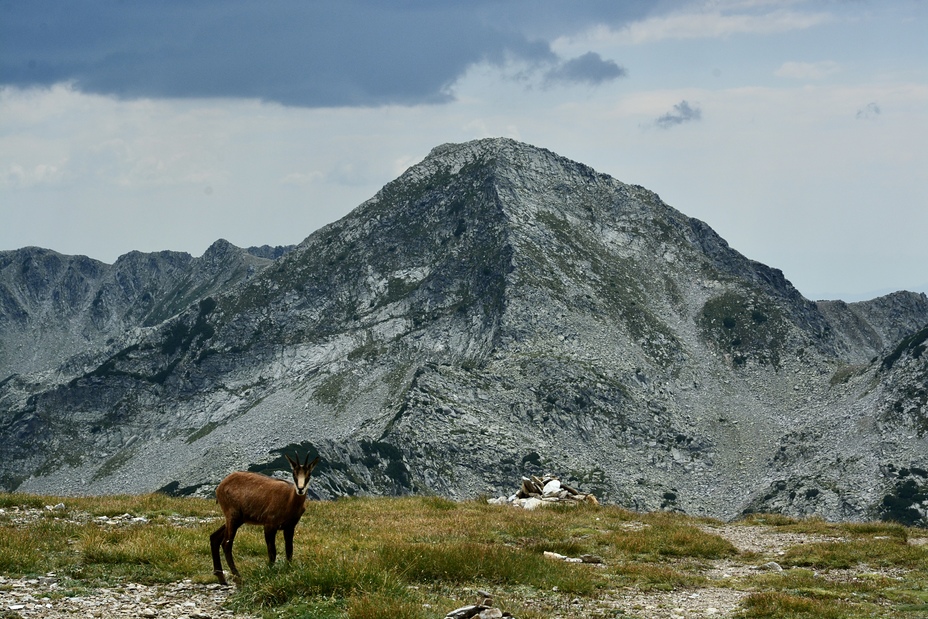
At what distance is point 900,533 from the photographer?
29.2m

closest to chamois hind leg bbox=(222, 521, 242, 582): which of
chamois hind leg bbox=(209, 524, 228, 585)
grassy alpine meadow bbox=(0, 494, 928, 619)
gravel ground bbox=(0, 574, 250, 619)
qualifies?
chamois hind leg bbox=(209, 524, 228, 585)

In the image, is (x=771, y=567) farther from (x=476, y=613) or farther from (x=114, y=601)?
(x=114, y=601)

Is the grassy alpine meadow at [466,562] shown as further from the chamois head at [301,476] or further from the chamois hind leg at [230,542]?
the chamois head at [301,476]

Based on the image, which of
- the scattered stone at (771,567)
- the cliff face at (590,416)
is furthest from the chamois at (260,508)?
the cliff face at (590,416)

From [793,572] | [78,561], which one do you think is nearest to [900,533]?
[793,572]

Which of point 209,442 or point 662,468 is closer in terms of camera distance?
point 662,468

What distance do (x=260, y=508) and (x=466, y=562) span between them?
5.03m

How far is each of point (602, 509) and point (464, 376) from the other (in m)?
133

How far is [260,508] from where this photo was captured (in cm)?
1636

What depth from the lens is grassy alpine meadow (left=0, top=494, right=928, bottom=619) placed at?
15.2 metres

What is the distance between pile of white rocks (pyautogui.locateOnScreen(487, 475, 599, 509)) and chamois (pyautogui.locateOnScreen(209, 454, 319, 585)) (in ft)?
70.0

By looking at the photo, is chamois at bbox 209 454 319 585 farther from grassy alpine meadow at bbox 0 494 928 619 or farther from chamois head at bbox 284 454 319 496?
grassy alpine meadow at bbox 0 494 928 619

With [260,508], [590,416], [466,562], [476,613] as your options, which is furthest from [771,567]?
[590,416]

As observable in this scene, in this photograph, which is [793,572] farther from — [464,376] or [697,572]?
[464,376]
